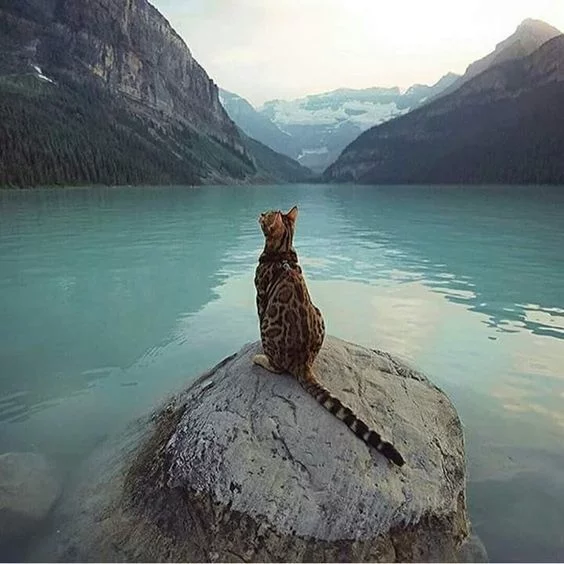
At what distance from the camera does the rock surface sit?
19.1ft

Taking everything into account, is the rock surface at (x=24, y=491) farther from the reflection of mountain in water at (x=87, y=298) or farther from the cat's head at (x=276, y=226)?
the cat's head at (x=276, y=226)

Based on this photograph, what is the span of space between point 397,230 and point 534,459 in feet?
106

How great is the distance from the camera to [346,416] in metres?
5.34

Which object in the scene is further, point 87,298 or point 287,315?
point 87,298

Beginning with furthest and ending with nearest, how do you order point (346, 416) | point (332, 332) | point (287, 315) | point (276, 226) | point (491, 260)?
point (491, 260) → point (332, 332) → point (276, 226) → point (287, 315) → point (346, 416)

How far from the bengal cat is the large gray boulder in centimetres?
16

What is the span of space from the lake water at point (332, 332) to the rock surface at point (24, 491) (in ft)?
1.33

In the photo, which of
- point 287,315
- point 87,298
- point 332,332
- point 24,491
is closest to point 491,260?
point 332,332

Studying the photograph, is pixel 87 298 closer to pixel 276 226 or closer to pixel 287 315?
pixel 276 226

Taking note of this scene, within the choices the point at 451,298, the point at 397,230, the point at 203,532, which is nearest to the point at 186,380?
Result: the point at 203,532

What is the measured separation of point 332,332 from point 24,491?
8.39 m

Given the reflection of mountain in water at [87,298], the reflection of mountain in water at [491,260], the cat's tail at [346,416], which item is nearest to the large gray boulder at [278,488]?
the cat's tail at [346,416]

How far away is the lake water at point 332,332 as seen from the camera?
7418 millimetres

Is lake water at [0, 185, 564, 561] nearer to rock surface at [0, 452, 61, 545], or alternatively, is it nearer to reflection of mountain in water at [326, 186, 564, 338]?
reflection of mountain in water at [326, 186, 564, 338]
